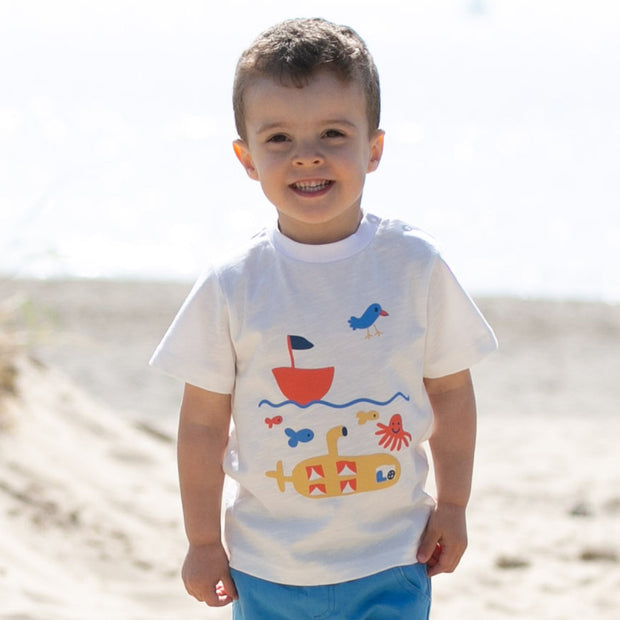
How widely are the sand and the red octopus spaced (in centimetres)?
149

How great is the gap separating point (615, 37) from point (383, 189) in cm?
2178

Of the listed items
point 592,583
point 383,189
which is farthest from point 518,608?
point 383,189

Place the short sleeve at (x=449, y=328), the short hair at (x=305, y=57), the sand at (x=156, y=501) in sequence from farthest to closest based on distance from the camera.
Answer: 1. the sand at (x=156, y=501)
2. the short sleeve at (x=449, y=328)
3. the short hair at (x=305, y=57)

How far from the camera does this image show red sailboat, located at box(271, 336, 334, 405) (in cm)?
188

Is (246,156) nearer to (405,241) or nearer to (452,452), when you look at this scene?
(405,241)

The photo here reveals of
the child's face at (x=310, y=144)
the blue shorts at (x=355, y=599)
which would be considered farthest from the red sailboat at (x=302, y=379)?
the blue shorts at (x=355, y=599)

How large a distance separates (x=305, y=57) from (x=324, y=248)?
0.35m

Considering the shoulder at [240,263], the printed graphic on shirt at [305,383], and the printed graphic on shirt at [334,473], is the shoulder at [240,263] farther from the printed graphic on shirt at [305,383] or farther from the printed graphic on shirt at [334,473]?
the printed graphic on shirt at [334,473]

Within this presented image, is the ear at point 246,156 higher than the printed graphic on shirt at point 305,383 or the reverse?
higher

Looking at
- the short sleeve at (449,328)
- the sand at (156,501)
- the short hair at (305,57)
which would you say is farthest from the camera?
the sand at (156,501)

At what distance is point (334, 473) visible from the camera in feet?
6.17

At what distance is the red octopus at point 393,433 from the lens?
1.89m

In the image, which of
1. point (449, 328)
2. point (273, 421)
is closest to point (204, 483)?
point (273, 421)

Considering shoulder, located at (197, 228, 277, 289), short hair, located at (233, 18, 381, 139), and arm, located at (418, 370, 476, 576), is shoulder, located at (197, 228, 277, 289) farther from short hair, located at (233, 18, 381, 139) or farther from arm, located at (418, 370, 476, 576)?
arm, located at (418, 370, 476, 576)
